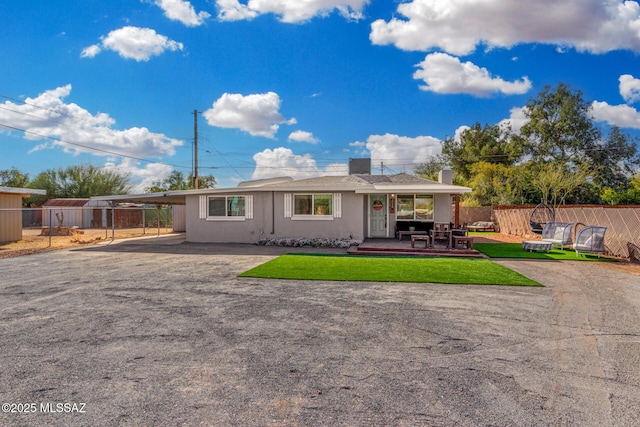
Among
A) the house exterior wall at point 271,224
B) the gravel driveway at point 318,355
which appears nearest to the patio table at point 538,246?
the house exterior wall at point 271,224

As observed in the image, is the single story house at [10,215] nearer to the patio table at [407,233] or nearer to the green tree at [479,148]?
the patio table at [407,233]

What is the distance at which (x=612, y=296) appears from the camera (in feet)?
22.2

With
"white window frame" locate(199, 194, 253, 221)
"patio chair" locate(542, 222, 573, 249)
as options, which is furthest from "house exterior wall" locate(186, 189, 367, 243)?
"patio chair" locate(542, 222, 573, 249)

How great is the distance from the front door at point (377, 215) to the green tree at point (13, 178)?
3828cm

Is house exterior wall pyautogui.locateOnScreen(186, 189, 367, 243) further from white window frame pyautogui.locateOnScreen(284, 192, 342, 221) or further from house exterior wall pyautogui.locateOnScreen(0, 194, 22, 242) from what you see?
house exterior wall pyautogui.locateOnScreen(0, 194, 22, 242)

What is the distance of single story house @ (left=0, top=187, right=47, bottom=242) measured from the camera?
667 inches

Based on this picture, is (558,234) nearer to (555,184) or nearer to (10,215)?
(555,184)

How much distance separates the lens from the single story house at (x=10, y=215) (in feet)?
55.6

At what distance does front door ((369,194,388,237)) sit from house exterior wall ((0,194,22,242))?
51.4ft

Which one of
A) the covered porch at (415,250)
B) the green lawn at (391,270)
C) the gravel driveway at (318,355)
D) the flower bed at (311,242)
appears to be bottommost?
the gravel driveway at (318,355)

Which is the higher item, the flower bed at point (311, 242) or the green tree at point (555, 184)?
the green tree at point (555, 184)

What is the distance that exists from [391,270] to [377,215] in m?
7.88

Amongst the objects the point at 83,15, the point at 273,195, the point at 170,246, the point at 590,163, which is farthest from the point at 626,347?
the point at 590,163

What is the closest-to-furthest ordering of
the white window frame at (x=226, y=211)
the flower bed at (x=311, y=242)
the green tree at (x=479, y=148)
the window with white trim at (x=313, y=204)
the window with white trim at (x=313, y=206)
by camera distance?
the flower bed at (x=311, y=242) < the window with white trim at (x=313, y=206) < the window with white trim at (x=313, y=204) < the white window frame at (x=226, y=211) < the green tree at (x=479, y=148)
